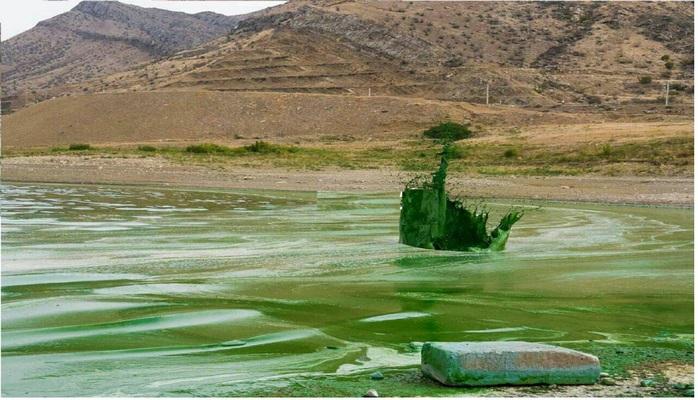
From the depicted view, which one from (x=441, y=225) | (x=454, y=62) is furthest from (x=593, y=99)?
(x=441, y=225)

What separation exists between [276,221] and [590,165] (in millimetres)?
16109

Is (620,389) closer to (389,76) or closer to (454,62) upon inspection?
(389,76)

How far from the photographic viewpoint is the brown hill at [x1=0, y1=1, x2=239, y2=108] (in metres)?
124

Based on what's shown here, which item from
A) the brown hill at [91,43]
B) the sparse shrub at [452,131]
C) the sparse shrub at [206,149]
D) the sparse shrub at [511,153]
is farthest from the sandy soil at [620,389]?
the brown hill at [91,43]

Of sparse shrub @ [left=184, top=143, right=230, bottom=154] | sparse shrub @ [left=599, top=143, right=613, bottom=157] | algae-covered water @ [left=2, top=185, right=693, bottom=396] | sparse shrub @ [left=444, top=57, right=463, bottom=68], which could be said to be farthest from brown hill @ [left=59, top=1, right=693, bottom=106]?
algae-covered water @ [left=2, top=185, right=693, bottom=396]

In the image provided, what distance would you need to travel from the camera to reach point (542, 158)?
3584cm

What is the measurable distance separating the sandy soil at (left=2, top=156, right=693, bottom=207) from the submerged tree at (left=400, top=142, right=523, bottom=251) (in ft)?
29.1

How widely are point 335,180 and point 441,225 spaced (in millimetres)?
16661

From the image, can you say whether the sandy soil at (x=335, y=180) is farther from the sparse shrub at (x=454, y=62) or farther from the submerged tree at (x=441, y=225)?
the sparse shrub at (x=454, y=62)

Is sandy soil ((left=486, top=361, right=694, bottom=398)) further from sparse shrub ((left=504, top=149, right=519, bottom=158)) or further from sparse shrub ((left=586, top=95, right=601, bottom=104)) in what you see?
sparse shrub ((left=586, top=95, right=601, bottom=104))

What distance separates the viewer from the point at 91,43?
13388cm

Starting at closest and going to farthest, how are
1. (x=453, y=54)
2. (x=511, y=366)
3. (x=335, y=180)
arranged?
(x=511, y=366) → (x=335, y=180) → (x=453, y=54)

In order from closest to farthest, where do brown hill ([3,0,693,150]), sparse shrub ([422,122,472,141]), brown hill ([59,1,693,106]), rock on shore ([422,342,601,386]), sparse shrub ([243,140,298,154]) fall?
1. rock on shore ([422,342,601,386])
2. sparse shrub ([243,140,298,154])
3. sparse shrub ([422,122,472,141])
4. brown hill ([3,0,693,150])
5. brown hill ([59,1,693,106])

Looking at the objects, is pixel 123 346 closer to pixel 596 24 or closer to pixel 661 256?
pixel 661 256
